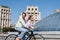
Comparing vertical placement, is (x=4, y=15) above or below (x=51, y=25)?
above

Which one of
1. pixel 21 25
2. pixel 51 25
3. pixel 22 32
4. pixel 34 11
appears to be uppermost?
pixel 34 11

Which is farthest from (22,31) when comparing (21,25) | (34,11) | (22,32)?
(34,11)

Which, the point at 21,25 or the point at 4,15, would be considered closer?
the point at 21,25

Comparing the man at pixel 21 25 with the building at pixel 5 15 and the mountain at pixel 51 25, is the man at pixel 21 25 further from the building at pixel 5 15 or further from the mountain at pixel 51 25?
the building at pixel 5 15

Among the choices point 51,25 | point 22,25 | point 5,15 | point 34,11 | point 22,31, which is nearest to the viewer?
point 22,25

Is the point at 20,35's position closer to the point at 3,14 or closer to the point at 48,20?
the point at 48,20

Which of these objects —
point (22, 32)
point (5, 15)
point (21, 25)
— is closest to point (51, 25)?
point (22, 32)

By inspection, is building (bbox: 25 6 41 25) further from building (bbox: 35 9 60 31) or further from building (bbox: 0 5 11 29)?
building (bbox: 35 9 60 31)

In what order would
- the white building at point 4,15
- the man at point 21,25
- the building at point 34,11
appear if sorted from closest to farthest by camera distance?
the man at point 21,25, the white building at point 4,15, the building at point 34,11

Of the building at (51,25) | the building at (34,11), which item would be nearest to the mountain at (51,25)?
the building at (51,25)

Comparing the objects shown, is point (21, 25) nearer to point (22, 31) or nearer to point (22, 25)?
point (22, 25)

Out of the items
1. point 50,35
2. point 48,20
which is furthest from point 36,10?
point 50,35

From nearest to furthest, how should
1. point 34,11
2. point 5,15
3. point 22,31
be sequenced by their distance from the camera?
point 22,31
point 34,11
point 5,15

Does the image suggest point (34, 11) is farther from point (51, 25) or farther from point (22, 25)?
point (22, 25)
